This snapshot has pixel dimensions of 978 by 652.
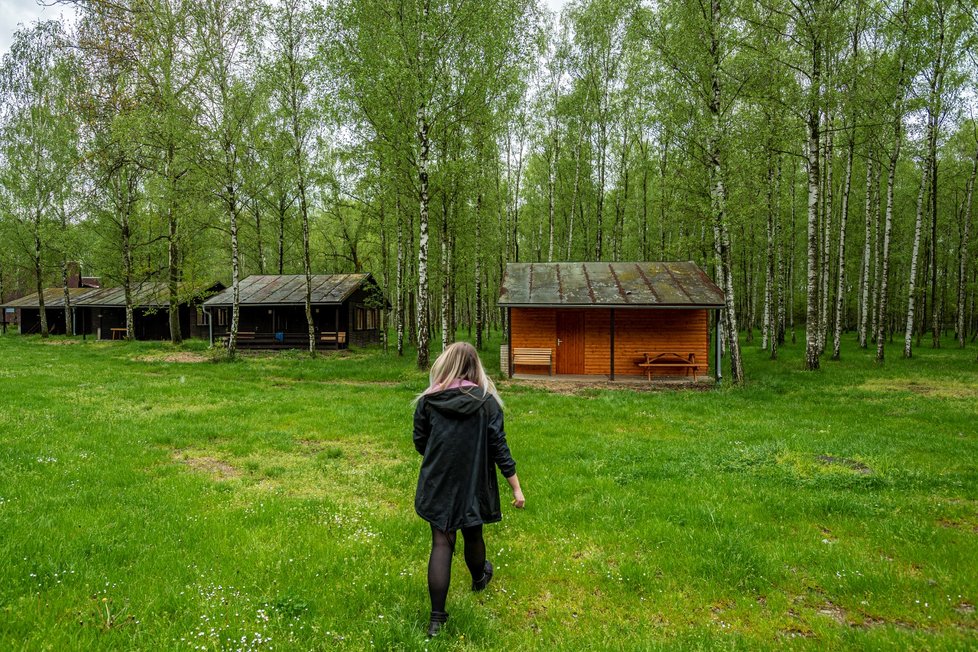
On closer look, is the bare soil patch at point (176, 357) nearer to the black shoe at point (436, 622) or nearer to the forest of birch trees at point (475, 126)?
the forest of birch trees at point (475, 126)

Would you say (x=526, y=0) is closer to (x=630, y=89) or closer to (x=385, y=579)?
(x=630, y=89)

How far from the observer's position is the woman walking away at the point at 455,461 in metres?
3.38

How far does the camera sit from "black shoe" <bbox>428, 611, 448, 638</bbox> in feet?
10.8

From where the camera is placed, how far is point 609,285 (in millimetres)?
19000

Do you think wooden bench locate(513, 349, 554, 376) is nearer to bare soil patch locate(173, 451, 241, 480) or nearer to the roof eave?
the roof eave

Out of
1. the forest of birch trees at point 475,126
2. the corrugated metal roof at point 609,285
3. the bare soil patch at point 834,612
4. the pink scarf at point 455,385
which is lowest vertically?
the bare soil patch at point 834,612

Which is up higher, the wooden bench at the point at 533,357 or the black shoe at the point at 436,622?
the wooden bench at the point at 533,357

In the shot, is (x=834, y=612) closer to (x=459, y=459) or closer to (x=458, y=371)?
(x=459, y=459)

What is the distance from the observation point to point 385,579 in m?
4.01

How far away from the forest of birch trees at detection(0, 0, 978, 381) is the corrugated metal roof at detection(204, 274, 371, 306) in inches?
103

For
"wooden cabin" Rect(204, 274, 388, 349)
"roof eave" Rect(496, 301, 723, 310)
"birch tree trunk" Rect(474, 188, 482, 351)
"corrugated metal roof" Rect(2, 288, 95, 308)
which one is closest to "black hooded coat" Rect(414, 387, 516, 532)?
"roof eave" Rect(496, 301, 723, 310)

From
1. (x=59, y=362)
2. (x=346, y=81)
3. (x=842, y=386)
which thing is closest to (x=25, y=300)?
(x=59, y=362)

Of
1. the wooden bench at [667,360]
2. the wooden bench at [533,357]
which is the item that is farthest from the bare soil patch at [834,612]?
the wooden bench at [533,357]

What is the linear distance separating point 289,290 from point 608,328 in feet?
66.2
